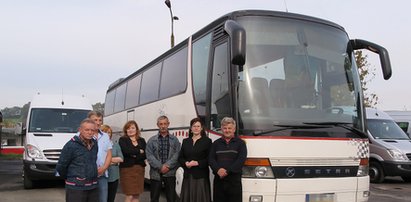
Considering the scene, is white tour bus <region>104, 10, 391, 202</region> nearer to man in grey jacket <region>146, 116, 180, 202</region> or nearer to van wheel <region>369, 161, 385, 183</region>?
man in grey jacket <region>146, 116, 180, 202</region>

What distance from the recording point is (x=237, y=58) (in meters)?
5.77

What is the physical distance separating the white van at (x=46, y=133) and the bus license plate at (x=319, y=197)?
7.10 metres

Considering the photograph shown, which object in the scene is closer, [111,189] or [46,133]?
[111,189]

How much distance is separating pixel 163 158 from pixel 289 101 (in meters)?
2.26

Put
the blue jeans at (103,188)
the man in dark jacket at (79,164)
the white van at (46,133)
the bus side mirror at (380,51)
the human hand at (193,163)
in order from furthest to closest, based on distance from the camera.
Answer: the white van at (46,133)
the bus side mirror at (380,51)
the human hand at (193,163)
the blue jeans at (103,188)
the man in dark jacket at (79,164)

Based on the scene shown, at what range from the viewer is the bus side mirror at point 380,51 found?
714cm

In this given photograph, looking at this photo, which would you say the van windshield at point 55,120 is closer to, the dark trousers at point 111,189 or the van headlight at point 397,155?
the dark trousers at point 111,189

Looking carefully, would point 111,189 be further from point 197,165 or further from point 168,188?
point 197,165

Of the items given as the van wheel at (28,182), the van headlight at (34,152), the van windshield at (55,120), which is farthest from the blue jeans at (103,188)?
the van windshield at (55,120)

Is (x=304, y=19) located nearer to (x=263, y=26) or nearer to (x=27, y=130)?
(x=263, y=26)

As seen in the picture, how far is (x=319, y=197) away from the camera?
6.23 metres

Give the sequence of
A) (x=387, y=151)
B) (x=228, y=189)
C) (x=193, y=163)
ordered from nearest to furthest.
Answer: (x=228, y=189)
(x=193, y=163)
(x=387, y=151)

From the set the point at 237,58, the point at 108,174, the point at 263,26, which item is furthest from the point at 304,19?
the point at 108,174

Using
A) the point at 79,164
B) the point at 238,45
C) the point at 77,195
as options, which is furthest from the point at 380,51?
the point at 77,195
